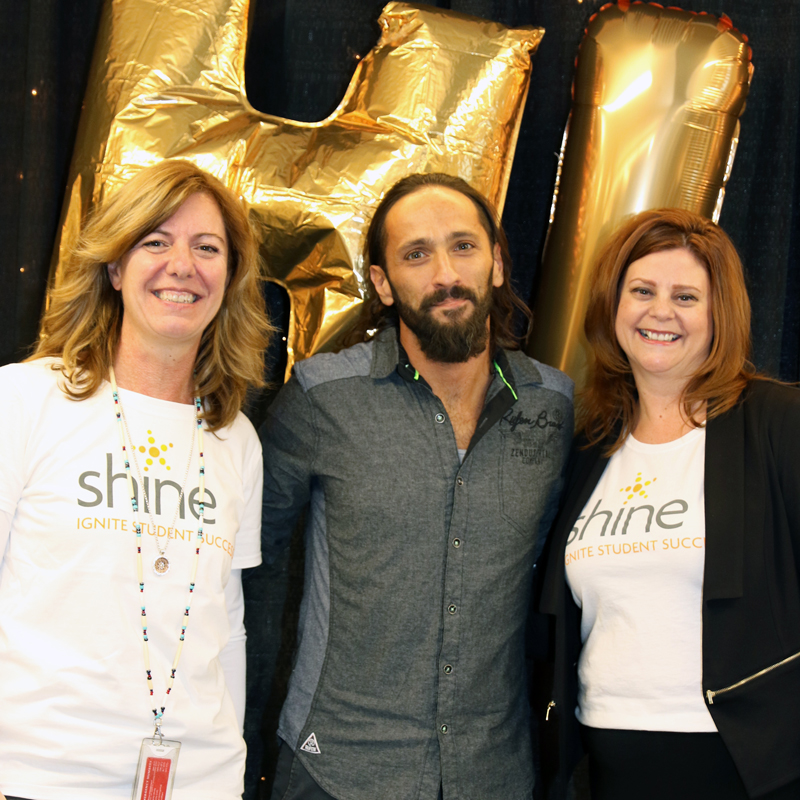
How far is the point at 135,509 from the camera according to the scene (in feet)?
4.19

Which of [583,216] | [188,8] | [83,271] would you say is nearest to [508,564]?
[583,216]

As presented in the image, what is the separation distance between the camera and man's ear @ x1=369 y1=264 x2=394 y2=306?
69.1 inches

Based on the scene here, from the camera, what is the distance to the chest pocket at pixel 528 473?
5.16ft

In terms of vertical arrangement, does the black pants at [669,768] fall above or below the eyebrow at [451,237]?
below

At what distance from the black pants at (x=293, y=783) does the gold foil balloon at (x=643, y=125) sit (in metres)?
0.95

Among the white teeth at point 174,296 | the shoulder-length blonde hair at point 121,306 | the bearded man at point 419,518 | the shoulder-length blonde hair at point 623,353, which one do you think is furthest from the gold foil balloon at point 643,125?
the white teeth at point 174,296

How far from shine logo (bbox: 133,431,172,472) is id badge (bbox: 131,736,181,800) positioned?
0.41 m

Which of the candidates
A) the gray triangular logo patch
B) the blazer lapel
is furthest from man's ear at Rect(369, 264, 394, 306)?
the gray triangular logo patch

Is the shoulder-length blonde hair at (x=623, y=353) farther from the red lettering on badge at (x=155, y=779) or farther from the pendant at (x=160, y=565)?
the red lettering on badge at (x=155, y=779)

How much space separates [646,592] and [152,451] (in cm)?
84

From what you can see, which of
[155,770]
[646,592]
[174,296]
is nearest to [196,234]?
A: [174,296]

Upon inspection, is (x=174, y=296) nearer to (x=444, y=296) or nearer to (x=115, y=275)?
(x=115, y=275)

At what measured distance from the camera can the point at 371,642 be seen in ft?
4.95

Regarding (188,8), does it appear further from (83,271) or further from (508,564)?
(508,564)
